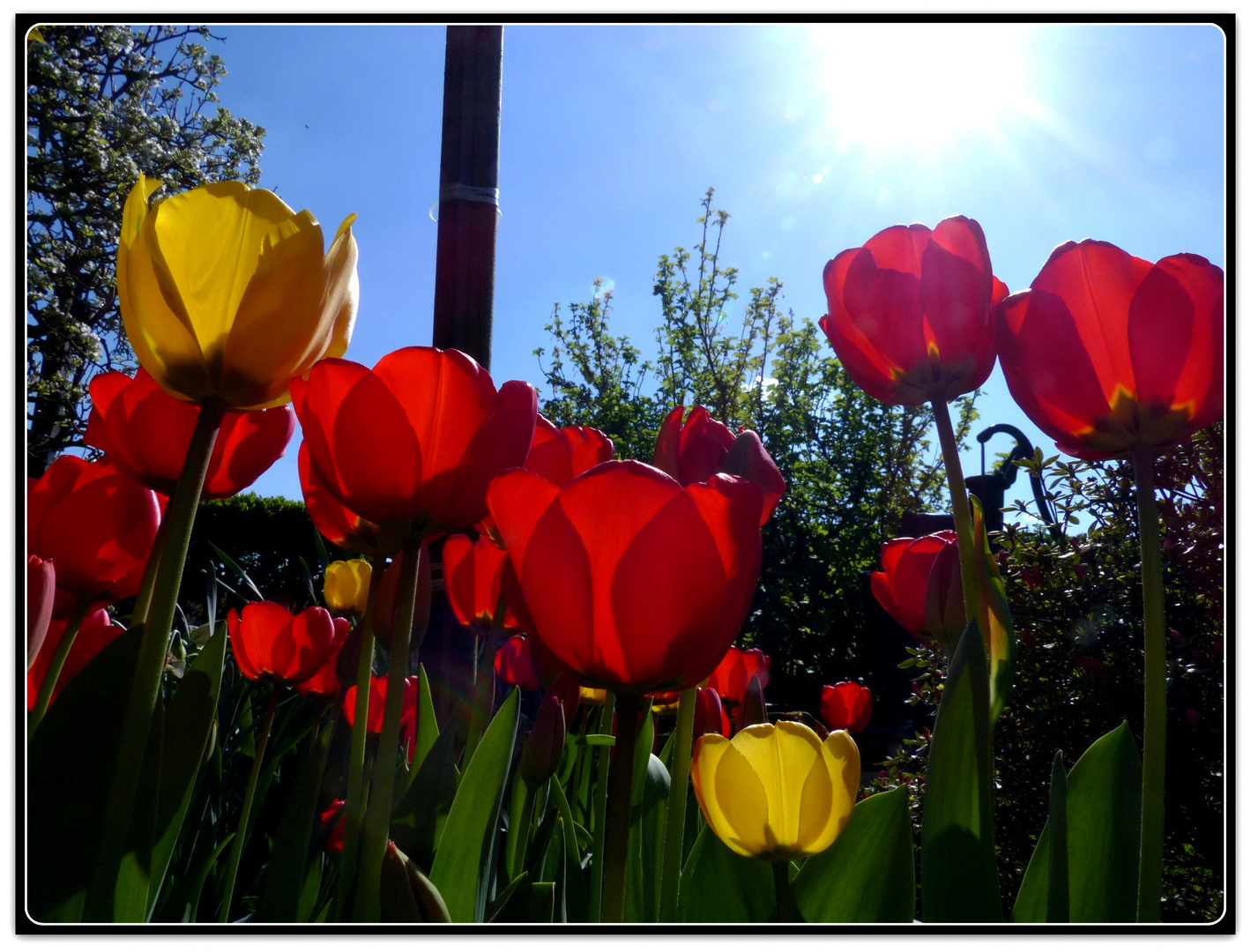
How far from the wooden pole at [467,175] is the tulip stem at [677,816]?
114 cm

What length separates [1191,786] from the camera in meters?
1.70

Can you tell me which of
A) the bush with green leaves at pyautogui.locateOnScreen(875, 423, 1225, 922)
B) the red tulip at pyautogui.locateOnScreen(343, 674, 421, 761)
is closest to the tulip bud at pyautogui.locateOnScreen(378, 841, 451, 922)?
the red tulip at pyautogui.locateOnScreen(343, 674, 421, 761)

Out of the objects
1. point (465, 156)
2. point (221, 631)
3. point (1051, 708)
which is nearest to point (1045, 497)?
point (1051, 708)

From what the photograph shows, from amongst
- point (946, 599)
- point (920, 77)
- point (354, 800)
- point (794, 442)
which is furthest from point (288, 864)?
point (794, 442)

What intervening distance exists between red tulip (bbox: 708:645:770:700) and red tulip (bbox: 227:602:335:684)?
0.53 meters

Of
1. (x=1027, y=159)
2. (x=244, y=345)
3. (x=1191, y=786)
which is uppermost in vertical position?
(x=1027, y=159)

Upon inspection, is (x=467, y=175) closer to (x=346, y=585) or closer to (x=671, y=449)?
(x=346, y=585)

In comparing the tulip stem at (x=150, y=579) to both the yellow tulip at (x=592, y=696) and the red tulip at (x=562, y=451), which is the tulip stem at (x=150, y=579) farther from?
the yellow tulip at (x=592, y=696)

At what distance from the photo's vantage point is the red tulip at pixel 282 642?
109 centimetres

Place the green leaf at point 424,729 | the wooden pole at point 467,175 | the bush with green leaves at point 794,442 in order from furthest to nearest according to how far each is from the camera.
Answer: the bush with green leaves at point 794,442 → the wooden pole at point 467,175 → the green leaf at point 424,729

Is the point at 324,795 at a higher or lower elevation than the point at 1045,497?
lower

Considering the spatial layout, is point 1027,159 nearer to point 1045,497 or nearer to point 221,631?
point 221,631

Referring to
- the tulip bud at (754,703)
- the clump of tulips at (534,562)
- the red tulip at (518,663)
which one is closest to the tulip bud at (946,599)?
the clump of tulips at (534,562)

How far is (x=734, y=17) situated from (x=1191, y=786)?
5.75 feet
